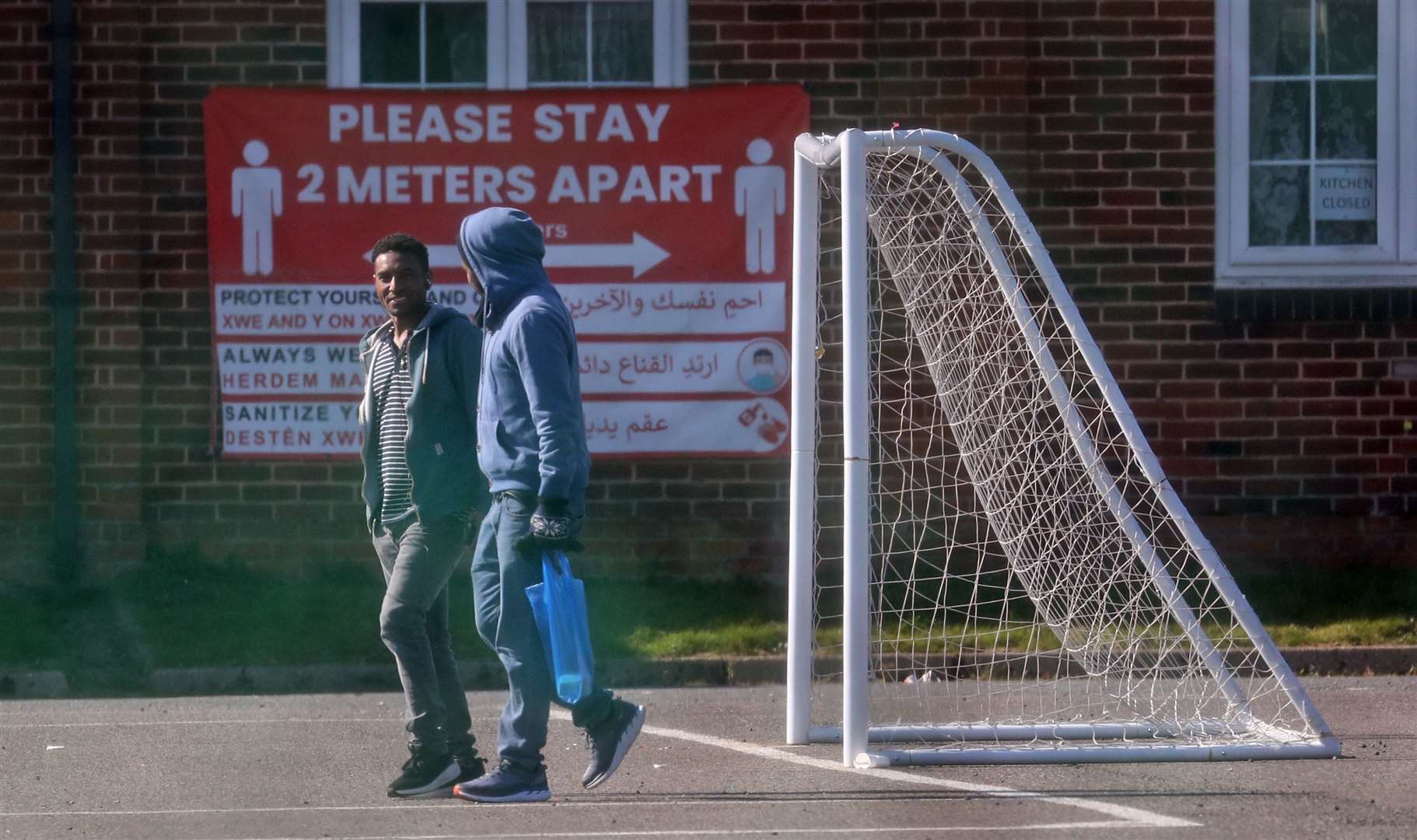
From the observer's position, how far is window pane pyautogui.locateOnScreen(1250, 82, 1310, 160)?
10.7 meters

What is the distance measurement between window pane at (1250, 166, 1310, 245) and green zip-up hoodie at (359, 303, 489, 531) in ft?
20.7

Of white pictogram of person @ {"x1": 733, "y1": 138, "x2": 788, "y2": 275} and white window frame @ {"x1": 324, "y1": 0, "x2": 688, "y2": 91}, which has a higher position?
white window frame @ {"x1": 324, "y1": 0, "x2": 688, "y2": 91}

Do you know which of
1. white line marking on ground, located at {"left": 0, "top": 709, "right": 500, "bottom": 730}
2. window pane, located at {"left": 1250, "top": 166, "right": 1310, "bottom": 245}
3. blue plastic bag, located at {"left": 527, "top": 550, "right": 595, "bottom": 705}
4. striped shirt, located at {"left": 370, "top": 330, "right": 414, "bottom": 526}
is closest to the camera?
blue plastic bag, located at {"left": 527, "top": 550, "right": 595, "bottom": 705}

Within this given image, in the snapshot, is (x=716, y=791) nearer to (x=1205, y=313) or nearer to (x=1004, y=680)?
(x=1004, y=680)

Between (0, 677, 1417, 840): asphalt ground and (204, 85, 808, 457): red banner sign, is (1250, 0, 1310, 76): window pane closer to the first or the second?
(204, 85, 808, 457): red banner sign

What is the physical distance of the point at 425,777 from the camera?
586cm

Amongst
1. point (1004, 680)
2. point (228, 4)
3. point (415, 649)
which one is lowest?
point (1004, 680)

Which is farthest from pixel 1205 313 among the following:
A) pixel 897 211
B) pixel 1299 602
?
pixel 897 211

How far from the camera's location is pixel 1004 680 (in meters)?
8.54

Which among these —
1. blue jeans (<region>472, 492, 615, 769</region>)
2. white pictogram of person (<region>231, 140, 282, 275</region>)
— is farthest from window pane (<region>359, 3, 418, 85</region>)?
blue jeans (<region>472, 492, 615, 769</region>)

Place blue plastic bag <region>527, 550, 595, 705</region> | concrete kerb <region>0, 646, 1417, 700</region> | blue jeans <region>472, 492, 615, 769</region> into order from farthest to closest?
1. concrete kerb <region>0, 646, 1417, 700</region>
2. blue jeans <region>472, 492, 615, 769</region>
3. blue plastic bag <region>527, 550, 595, 705</region>

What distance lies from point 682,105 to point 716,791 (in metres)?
5.46

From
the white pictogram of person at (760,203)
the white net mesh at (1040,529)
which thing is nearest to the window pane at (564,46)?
the white pictogram of person at (760,203)

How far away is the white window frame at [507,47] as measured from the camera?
10.6 meters
